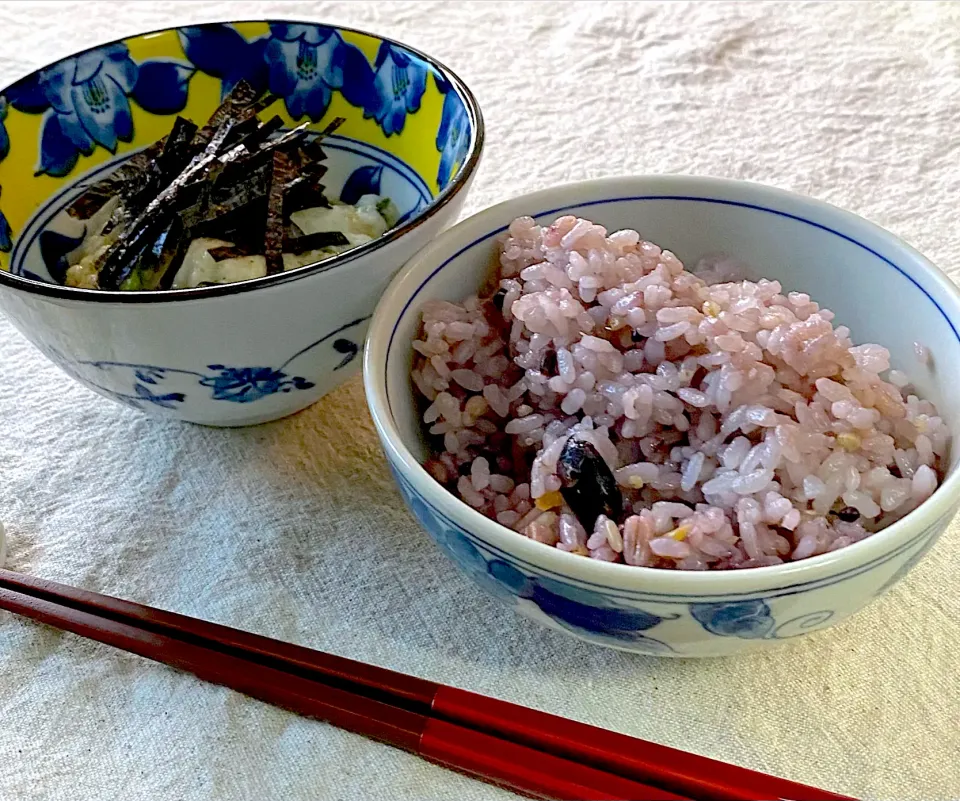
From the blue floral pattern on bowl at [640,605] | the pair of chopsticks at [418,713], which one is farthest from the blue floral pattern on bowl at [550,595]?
the pair of chopsticks at [418,713]

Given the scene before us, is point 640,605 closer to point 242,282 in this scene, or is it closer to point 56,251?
point 242,282

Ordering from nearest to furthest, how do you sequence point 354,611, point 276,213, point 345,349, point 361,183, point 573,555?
point 573,555 → point 354,611 → point 345,349 → point 276,213 → point 361,183

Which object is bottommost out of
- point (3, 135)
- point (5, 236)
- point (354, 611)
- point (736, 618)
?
point (354, 611)

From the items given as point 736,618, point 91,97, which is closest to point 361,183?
point 91,97

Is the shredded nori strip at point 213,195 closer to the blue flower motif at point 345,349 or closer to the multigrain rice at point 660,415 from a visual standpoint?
the blue flower motif at point 345,349

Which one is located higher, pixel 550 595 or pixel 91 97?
pixel 91 97

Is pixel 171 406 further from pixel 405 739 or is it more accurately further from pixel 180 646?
pixel 405 739

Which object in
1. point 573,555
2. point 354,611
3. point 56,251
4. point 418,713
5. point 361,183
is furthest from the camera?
point 361,183
